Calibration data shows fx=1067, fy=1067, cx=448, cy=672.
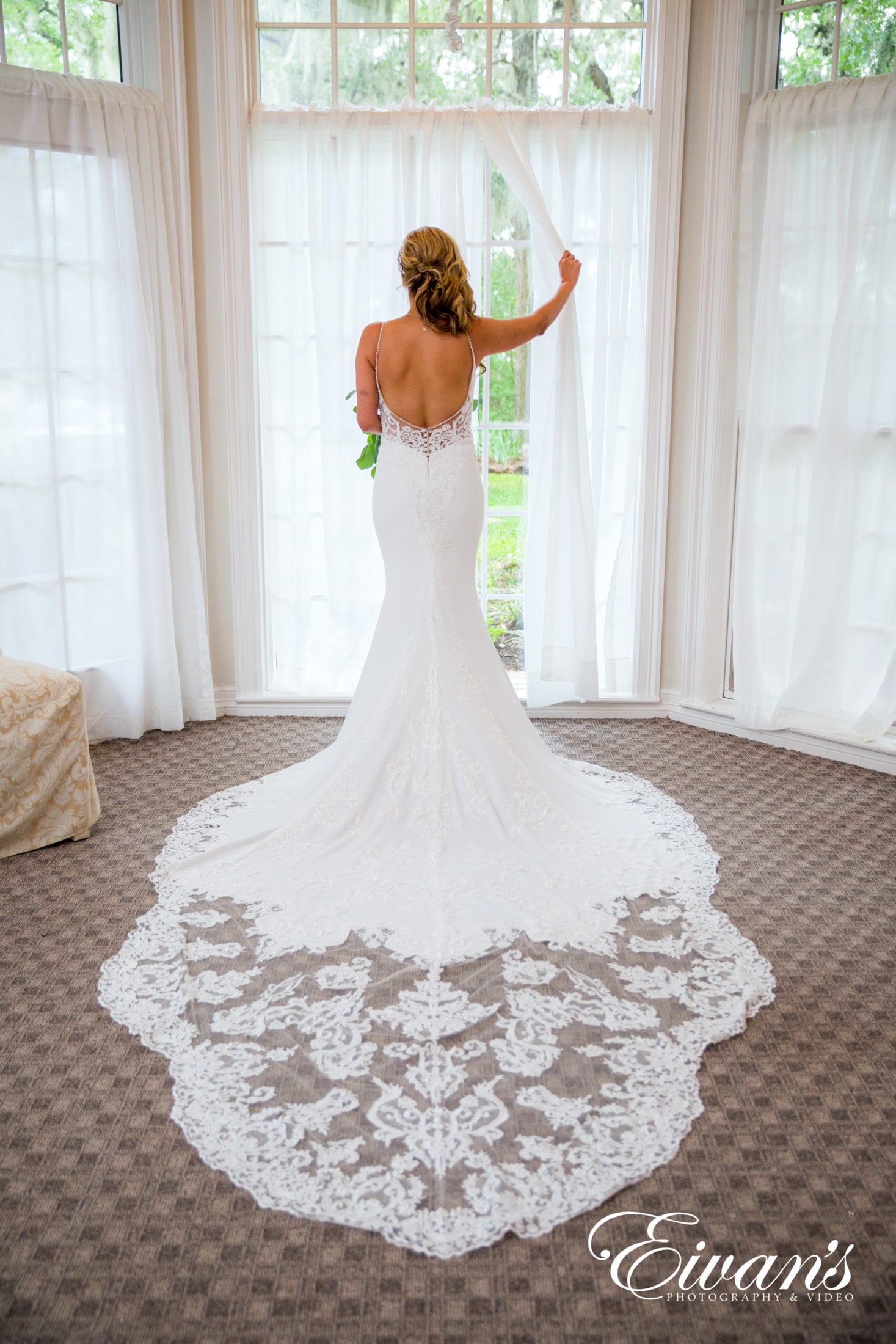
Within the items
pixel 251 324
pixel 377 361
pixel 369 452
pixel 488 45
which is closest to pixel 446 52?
pixel 488 45

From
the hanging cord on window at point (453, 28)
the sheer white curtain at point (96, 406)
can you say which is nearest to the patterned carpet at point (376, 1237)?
the sheer white curtain at point (96, 406)

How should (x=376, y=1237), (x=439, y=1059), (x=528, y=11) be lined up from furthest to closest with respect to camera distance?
1. (x=528, y=11)
2. (x=439, y=1059)
3. (x=376, y=1237)

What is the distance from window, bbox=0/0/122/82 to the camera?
13.0ft

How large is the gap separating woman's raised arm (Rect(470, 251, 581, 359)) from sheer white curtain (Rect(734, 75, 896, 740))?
1062 millimetres

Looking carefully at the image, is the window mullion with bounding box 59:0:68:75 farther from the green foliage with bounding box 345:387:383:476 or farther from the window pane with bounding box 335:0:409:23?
the green foliage with bounding box 345:387:383:476

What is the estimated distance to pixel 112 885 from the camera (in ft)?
10.2

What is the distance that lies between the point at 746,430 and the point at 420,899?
258 cm

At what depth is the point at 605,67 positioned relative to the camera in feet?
14.3

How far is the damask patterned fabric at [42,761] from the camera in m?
3.26

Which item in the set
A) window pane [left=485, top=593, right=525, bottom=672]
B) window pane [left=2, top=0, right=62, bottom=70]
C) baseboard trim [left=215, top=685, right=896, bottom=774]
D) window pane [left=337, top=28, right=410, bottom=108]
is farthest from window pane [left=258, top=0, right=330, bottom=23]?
baseboard trim [left=215, top=685, right=896, bottom=774]

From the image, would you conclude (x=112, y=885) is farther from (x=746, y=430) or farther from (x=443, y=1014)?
(x=746, y=430)

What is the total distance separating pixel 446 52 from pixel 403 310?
1063 millimetres

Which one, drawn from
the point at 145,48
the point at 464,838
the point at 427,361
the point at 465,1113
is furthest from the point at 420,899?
the point at 145,48

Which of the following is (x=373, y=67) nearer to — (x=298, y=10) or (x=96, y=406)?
(x=298, y=10)
